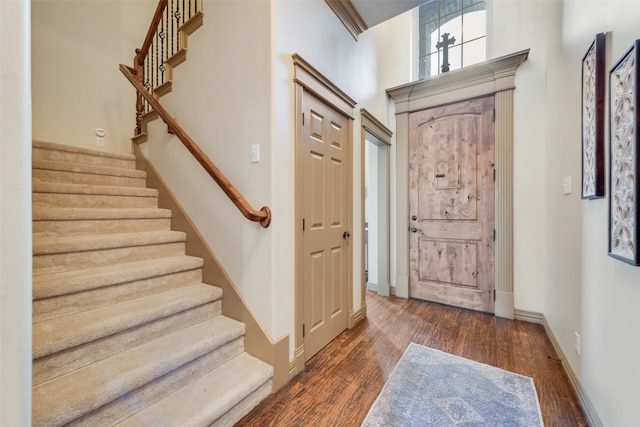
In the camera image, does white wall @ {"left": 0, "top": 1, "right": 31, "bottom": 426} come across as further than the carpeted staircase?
No

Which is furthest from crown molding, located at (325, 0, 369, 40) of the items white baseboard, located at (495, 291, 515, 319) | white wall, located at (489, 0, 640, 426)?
white baseboard, located at (495, 291, 515, 319)

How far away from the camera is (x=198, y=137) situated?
2.08 metres

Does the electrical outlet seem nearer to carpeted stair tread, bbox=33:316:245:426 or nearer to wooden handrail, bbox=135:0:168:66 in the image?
wooden handrail, bbox=135:0:168:66

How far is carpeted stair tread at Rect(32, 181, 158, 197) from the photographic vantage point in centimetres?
189

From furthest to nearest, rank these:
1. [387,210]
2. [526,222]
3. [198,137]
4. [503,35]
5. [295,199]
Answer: [387,210] < [503,35] < [526,222] < [198,137] < [295,199]

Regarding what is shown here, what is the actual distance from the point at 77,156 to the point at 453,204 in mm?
3821

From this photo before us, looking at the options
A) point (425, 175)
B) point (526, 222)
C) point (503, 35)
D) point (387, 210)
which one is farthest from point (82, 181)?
point (503, 35)

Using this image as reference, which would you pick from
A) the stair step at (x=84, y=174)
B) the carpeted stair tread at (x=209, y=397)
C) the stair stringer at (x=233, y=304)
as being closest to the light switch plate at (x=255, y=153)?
the stair stringer at (x=233, y=304)

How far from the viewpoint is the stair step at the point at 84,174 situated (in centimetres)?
206

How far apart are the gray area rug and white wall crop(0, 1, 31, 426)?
1415 mm

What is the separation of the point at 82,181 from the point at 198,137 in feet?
3.73

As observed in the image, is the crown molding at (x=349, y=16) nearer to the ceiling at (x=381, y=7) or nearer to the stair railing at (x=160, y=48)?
the ceiling at (x=381, y=7)

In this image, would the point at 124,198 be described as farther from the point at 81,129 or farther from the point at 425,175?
the point at 425,175

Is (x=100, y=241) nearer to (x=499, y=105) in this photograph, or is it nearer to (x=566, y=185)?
(x=566, y=185)
